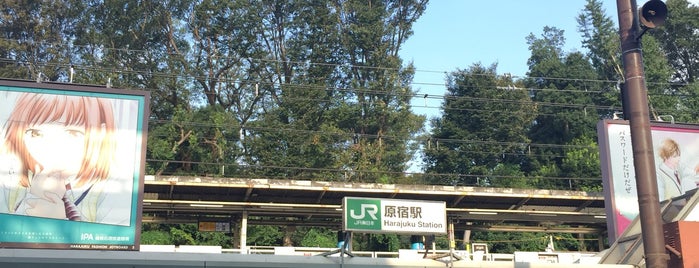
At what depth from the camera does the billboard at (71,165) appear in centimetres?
2289

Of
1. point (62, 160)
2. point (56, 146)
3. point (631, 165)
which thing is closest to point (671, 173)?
point (631, 165)

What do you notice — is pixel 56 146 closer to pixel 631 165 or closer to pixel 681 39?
pixel 631 165

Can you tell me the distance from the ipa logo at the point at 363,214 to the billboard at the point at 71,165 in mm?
8333

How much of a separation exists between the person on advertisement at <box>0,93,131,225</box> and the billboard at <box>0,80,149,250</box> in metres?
0.03

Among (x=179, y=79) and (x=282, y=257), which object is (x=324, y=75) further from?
(x=282, y=257)

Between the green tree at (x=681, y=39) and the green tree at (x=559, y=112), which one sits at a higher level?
the green tree at (x=681, y=39)

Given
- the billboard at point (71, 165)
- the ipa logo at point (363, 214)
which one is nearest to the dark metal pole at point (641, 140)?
the ipa logo at point (363, 214)

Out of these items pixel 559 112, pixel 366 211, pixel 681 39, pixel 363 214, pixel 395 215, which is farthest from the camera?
pixel 681 39

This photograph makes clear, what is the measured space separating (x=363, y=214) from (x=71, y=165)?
10969 mm

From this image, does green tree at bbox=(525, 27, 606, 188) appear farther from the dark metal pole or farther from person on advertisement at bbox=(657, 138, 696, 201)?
the dark metal pole

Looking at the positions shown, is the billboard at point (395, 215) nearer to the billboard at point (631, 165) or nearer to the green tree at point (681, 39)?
the billboard at point (631, 165)

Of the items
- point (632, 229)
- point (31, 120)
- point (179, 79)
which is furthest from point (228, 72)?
point (632, 229)

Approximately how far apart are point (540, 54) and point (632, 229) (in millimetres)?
66698

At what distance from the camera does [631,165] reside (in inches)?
1220
